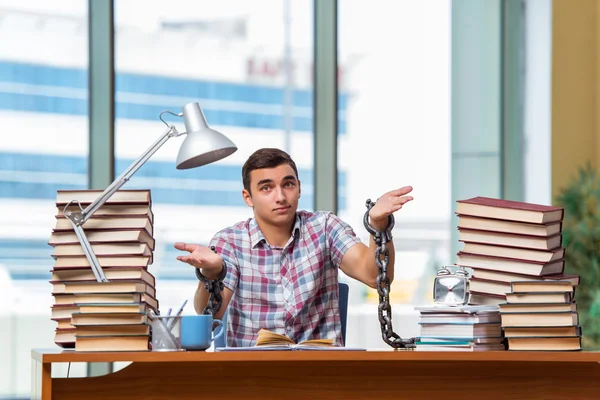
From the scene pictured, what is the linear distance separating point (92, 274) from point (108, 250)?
0.24 feet

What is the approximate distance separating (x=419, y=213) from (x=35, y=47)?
2199 millimetres

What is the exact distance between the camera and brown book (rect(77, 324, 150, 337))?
2070 millimetres

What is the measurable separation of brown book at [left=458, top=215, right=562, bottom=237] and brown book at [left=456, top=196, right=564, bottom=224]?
0.01 metres

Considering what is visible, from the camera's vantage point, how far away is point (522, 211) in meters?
2.28

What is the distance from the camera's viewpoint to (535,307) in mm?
2133

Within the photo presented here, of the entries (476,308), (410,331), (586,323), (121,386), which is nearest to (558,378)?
(476,308)

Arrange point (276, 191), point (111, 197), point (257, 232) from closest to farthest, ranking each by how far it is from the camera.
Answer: point (111, 197), point (276, 191), point (257, 232)

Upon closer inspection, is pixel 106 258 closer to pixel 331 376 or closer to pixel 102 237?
pixel 102 237

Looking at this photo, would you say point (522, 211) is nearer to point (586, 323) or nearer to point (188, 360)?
point (188, 360)

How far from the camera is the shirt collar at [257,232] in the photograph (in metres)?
2.67

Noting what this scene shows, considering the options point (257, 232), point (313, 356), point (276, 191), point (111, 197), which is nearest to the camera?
point (313, 356)

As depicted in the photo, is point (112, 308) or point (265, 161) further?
point (265, 161)

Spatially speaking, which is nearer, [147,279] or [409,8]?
[147,279]

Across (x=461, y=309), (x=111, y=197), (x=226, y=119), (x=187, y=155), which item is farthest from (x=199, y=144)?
(x=226, y=119)
